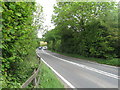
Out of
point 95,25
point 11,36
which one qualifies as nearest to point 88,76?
point 11,36

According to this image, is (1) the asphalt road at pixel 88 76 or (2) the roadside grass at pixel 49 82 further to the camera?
(1) the asphalt road at pixel 88 76

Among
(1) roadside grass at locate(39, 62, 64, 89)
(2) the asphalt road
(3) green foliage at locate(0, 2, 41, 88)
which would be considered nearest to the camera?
(3) green foliage at locate(0, 2, 41, 88)

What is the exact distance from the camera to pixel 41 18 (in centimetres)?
1848

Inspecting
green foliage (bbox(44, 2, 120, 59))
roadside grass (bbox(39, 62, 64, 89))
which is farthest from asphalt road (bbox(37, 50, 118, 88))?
green foliage (bbox(44, 2, 120, 59))

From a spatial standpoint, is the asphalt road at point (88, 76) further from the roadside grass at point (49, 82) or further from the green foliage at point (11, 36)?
A: the green foliage at point (11, 36)

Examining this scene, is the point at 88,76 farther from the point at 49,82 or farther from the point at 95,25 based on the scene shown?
the point at 95,25

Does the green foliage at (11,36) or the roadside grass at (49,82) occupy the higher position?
the green foliage at (11,36)

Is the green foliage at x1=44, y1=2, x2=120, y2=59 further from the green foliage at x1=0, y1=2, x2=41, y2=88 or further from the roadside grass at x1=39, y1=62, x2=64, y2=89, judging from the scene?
the green foliage at x1=0, y1=2, x2=41, y2=88

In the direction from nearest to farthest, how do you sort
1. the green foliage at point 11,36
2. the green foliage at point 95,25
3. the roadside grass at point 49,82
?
the green foliage at point 11,36
the roadside grass at point 49,82
the green foliage at point 95,25

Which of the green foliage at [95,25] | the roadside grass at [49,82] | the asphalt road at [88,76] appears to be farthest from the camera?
the green foliage at [95,25]

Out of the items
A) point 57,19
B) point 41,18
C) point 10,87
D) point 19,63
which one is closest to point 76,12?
point 57,19

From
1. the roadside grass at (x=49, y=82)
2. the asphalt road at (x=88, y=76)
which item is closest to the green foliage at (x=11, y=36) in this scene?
the roadside grass at (x=49, y=82)

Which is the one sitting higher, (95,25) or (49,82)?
(95,25)

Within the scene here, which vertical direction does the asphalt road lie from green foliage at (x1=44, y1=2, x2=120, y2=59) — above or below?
below
